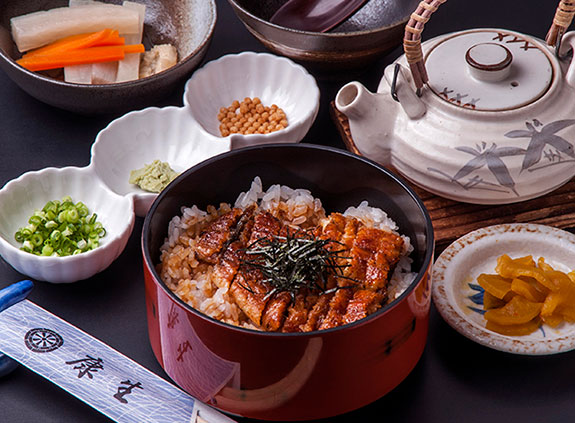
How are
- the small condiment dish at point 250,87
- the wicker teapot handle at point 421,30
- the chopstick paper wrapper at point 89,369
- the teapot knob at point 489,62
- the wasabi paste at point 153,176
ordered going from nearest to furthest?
the chopstick paper wrapper at point 89,369 < the wicker teapot handle at point 421,30 < the teapot knob at point 489,62 < the wasabi paste at point 153,176 < the small condiment dish at point 250,87

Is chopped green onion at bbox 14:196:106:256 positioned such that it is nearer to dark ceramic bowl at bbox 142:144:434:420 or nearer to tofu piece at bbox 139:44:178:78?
dark ceramic bowl at bbox 142:144:434:420

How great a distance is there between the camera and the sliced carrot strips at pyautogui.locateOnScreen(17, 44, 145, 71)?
2436 mm

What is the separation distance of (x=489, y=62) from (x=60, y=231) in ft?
3.78

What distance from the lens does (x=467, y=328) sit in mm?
1754

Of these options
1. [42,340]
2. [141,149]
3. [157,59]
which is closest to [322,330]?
[42,340]

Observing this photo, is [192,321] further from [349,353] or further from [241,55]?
[241,55]

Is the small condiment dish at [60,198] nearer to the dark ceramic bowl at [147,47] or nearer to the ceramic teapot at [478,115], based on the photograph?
the dark ceramic bowl at [147,47]

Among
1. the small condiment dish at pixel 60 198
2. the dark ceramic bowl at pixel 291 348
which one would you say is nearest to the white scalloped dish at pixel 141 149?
the small condiment dish at pixel 60 198

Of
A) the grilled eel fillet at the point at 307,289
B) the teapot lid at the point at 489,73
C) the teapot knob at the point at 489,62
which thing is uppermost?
the teapot knob at the point at 489,62

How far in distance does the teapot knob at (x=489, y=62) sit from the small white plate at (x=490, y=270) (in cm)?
38

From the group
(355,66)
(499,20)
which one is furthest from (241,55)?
(499,20)

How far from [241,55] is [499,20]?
966 mm

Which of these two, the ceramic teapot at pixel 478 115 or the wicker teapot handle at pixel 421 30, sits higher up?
the wicker teapot handle at pixel 421 30

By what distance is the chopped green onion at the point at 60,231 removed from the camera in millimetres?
1953
